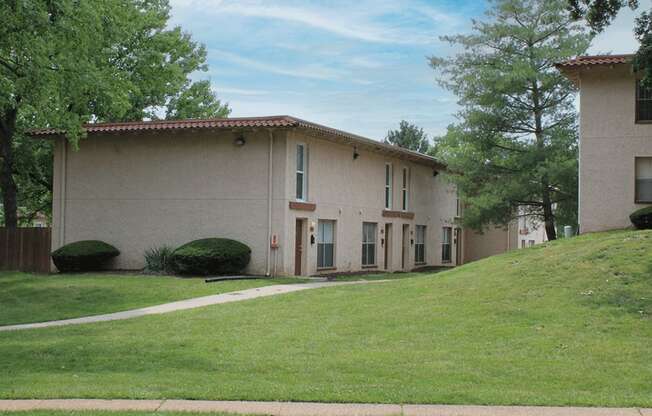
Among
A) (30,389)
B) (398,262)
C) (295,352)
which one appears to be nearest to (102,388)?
(30,389)

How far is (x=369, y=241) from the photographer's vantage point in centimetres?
3219

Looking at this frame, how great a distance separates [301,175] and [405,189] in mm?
Result: 9508

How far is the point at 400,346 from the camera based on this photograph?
11.9 meters

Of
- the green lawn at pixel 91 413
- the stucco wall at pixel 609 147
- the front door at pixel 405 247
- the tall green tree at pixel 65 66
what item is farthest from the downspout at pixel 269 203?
the green lawn at pixel 91 413

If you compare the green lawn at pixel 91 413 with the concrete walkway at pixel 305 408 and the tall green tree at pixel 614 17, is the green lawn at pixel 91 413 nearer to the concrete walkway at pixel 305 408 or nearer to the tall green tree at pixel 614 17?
the concrete walkway at pixel 305 408

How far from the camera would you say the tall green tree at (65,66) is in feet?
61.9

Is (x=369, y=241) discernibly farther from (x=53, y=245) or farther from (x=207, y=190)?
(x=53, y=245)

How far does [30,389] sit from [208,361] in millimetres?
2508

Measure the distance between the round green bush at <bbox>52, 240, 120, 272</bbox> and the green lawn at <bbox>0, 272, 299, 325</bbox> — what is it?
1.21 meters

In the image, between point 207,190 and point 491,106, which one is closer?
point 207,190

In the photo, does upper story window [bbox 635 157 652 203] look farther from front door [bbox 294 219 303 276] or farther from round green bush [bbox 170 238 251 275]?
round green bush [bbox 170 238 251 275]

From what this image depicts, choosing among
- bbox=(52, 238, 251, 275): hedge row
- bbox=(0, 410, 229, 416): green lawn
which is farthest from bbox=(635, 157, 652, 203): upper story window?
bbox=(0, 410, 229, 416): green lawn

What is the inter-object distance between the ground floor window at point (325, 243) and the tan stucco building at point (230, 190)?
0.13ft

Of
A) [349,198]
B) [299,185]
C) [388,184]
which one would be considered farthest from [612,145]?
[388,184]
